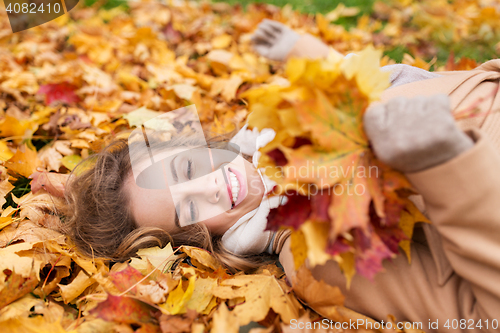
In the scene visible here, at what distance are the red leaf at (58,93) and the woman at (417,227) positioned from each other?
0.69 metres

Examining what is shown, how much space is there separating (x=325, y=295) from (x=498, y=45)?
2.17m

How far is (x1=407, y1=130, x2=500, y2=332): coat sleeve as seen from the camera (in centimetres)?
67

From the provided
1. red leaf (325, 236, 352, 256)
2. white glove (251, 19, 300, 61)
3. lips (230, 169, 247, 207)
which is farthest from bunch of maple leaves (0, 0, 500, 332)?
lips (230, 169, 247, 207)

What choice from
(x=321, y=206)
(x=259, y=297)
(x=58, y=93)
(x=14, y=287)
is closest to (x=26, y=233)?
(x=14, y=287)

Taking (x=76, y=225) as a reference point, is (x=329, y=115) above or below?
above

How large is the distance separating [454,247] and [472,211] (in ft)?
0.41

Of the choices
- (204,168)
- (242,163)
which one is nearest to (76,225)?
(204,168)

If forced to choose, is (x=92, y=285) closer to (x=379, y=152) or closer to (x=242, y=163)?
(x=242, y=163)

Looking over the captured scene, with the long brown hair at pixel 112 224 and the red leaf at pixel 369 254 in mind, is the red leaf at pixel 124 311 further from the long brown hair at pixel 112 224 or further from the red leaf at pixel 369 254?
the red leaf at pixel 369 254

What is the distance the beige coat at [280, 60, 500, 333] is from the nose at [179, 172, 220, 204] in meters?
0.43

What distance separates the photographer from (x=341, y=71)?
A: 64cm

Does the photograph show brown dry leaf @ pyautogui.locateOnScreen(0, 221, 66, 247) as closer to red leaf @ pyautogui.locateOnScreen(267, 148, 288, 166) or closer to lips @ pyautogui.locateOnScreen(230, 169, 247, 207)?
lips @ pyautogui.locateOnScreen(230, 169, 247, 207)

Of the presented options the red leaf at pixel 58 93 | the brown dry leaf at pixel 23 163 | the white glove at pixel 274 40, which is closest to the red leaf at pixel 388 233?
the brown dry leaf at pixel 23 163

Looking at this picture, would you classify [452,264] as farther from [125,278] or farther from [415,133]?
[125,278]
